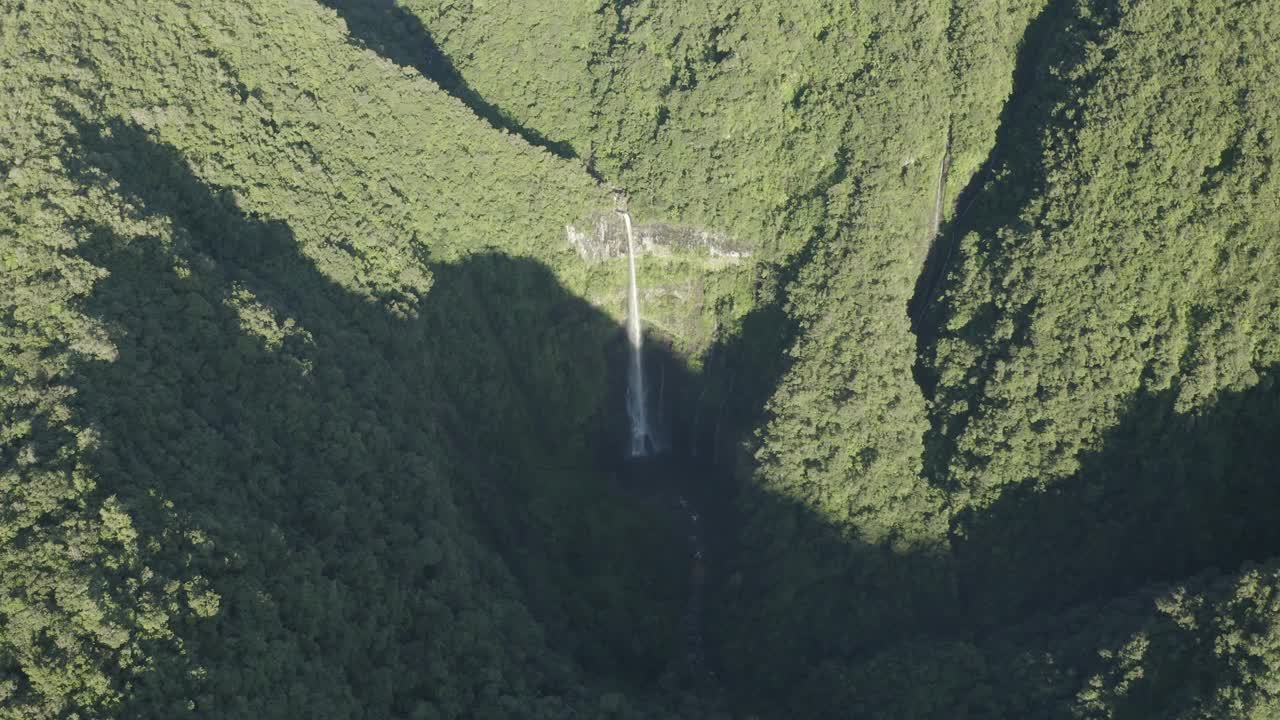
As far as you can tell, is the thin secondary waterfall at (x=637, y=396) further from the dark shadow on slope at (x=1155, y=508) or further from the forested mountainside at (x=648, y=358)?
the dark shadow on slope at (x=1155, y=508)

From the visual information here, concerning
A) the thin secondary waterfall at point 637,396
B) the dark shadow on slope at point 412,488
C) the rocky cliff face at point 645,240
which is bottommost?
the dark shadow on slope at point 412,488

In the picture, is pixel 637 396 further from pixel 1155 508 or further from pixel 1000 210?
pixel 1155 508

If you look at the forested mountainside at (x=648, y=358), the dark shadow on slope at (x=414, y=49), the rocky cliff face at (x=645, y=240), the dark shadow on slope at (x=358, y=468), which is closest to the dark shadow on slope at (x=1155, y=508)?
the forested mountainside at (x=648, y=358)

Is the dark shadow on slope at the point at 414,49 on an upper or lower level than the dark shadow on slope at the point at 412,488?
upper

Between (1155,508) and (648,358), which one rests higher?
(648,358)

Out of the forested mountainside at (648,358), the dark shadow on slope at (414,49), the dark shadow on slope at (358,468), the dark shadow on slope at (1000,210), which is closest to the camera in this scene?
the dark shadow on slope at (358,468)

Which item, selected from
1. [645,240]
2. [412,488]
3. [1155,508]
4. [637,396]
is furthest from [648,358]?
[1155,508]
